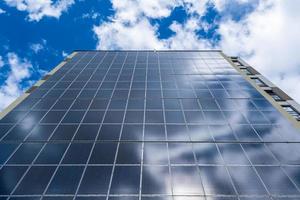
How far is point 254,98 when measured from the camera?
19688 millimetres

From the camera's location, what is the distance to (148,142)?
47.3 ft

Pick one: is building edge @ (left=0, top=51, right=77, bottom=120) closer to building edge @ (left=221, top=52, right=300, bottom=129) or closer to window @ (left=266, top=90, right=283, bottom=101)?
building edge @ (left=221, top=52, right=300, bottom=129)

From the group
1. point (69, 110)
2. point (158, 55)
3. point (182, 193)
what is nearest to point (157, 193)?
point (182, 193)

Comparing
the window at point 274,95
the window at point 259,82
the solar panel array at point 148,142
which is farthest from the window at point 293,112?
the window at point 259,82

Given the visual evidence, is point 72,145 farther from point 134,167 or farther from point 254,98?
point 254,98


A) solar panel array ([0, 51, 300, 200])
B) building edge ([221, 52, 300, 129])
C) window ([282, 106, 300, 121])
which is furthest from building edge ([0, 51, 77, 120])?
window ([282, 106, 300, 121])

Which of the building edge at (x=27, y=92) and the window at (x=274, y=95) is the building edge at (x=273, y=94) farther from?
the building edge at (x=27, y=92)

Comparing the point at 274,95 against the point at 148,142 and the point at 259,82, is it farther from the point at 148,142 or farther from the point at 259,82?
the point at 148,142

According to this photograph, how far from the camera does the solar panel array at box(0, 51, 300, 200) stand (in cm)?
1130

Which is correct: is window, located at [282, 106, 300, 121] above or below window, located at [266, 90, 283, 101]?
below

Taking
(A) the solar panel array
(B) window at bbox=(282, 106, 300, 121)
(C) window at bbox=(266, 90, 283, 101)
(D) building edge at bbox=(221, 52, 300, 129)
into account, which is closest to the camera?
(A) the solar panel array

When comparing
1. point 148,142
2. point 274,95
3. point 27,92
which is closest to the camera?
point 148,142

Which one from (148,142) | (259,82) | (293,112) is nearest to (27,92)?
(148,142)

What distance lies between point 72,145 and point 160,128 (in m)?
5.20
